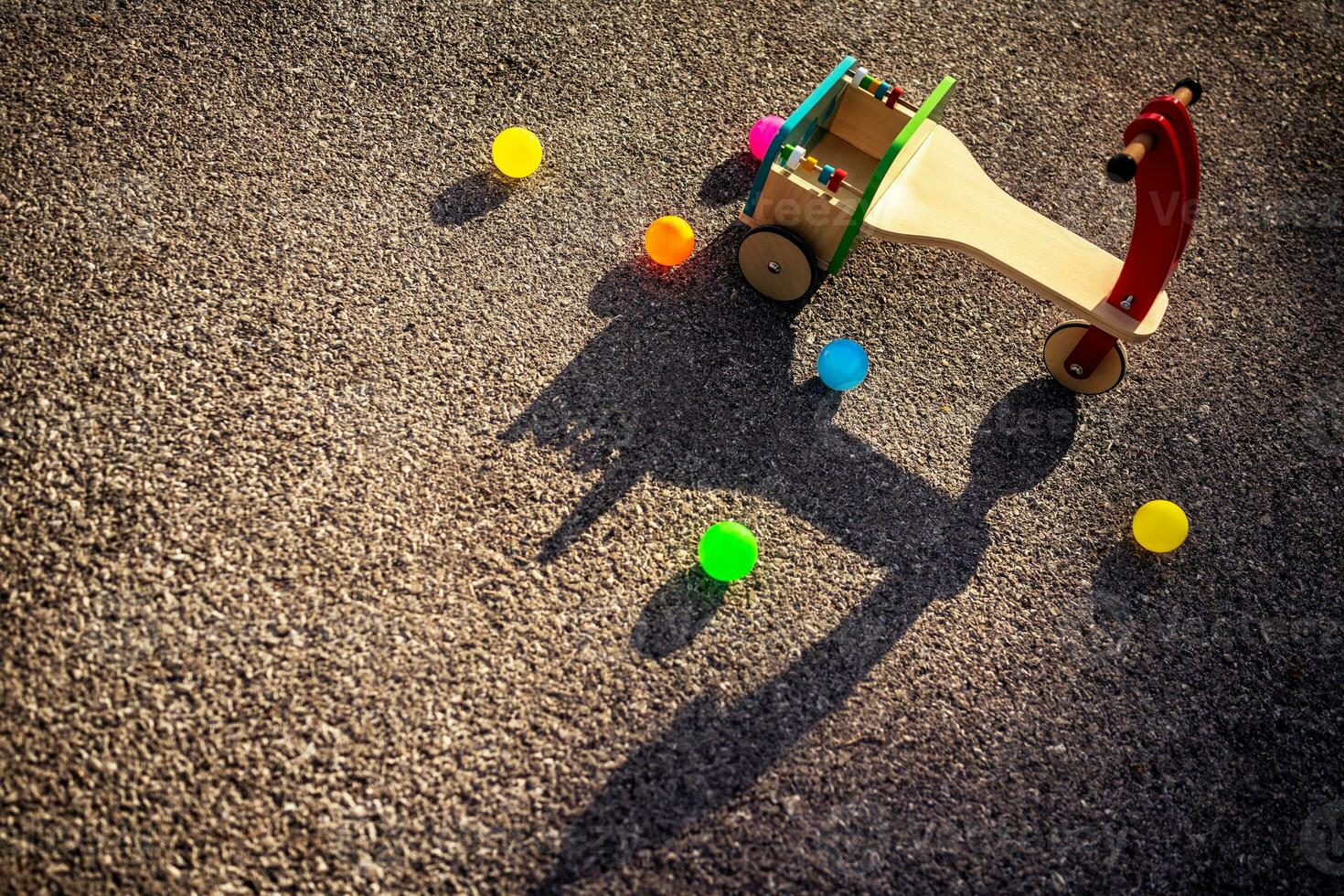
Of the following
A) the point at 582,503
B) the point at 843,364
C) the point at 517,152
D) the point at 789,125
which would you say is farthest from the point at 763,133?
the point at 582,503

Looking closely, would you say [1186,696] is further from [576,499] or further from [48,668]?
[48,668]

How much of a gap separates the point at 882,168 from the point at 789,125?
414mm

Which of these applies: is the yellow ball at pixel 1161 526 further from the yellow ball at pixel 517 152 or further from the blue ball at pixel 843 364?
the yellow ball at pixel 517 152

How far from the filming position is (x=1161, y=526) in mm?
3320

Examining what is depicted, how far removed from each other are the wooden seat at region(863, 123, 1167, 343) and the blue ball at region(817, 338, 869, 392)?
0.44 m

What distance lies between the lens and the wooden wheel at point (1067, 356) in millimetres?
3504

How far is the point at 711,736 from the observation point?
285cm

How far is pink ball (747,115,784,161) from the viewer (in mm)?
3965

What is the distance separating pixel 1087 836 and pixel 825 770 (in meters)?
0.90

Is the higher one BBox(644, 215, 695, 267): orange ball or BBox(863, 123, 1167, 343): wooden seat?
BBox(863, 123, 1167, 343): wooden seat

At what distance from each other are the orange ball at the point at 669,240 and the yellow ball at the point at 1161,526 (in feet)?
6.94

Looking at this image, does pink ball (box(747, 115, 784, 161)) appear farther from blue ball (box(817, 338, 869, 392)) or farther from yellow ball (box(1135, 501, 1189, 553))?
yellow ball (box(1135, 501, 1189, 553))

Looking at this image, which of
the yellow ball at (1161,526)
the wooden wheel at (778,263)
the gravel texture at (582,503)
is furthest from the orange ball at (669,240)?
the yellow ball at (1161,526)

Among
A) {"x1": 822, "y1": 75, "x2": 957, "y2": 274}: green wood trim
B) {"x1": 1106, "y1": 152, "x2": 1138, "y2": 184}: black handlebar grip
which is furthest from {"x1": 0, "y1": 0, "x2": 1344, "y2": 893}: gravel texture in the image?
{"x1": 1106, "y1": 152, "x2": 1138, "y2": 184}: black handlebar grip
